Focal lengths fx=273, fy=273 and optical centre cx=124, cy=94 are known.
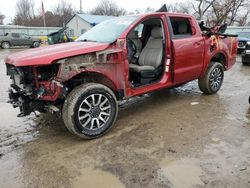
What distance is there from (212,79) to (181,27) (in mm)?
1524

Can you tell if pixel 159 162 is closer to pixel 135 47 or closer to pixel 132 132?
pixel 132 132

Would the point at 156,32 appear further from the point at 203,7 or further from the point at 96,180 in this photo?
the point at 203,7

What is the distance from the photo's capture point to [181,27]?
18.4 feet

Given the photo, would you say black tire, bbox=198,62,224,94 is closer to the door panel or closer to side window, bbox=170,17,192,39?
the door panel

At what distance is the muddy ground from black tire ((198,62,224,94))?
2.22 feet

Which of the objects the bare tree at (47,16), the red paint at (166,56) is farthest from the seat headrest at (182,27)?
the bare tree at (47,16)

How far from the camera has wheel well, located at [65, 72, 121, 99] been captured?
4.16 m

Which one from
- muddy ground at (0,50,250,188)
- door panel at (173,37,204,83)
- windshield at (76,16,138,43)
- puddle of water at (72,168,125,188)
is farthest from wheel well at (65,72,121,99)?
door panel at (173,37,204,83)

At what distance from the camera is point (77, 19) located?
3809cm

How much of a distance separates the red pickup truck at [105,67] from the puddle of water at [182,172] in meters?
1.28

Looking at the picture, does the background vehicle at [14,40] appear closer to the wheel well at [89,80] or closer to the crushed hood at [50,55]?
the crushed hood at [50,55]

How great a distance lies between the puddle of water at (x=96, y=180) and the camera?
3.00 m

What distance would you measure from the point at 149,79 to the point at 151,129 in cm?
110

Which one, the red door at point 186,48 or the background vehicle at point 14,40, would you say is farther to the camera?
the background vehicle at point 14,40
